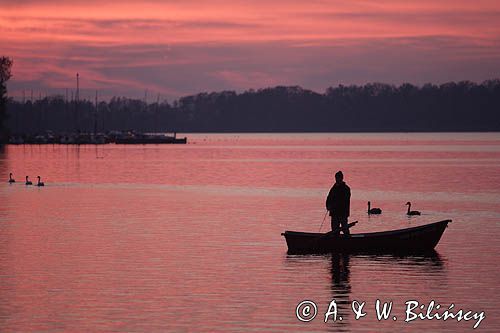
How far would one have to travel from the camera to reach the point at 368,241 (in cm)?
4006

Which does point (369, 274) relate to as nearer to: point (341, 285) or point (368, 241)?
point (341, 285)

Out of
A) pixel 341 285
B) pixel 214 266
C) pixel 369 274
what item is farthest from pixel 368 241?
pixel 341 285

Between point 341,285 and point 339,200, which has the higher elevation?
point 339,200

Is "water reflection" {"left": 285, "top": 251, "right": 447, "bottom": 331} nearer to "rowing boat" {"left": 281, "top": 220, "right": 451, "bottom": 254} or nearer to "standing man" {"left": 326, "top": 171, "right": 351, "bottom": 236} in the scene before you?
"rowing boat" {"left": 281, "top": 220, "right": 451, "bottom": 254}

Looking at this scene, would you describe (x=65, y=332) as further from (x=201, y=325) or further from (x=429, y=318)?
(x=429, y=318)

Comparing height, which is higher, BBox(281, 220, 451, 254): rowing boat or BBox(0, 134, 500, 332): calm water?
BBox(281, 220, 451, 254): rowing boat

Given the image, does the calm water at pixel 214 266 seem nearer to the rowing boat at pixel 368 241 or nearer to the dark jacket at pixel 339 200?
the rowing boat at pixel 368 241

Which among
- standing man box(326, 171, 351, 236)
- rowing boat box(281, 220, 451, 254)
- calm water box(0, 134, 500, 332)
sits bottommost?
calm water box(0, 134, 500, 332)

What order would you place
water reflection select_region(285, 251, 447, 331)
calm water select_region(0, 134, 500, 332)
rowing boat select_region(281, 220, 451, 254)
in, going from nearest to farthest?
1. calm water select_region(0, 134, 500, 332)
2. water reflection select_region(285, 251, 447, 331)
3. rowing boat select_region(281, 220, 451, 254)

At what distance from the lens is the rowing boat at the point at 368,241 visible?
40.1 meters

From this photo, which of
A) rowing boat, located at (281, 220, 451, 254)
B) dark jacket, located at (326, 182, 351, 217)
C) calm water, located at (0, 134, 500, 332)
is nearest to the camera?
calm water, located at (0, 134, 500, 332)

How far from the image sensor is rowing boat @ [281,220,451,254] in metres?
40.1

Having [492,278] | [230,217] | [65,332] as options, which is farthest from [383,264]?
[230,217]

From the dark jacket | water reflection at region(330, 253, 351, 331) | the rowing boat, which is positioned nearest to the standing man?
the dark jacket
